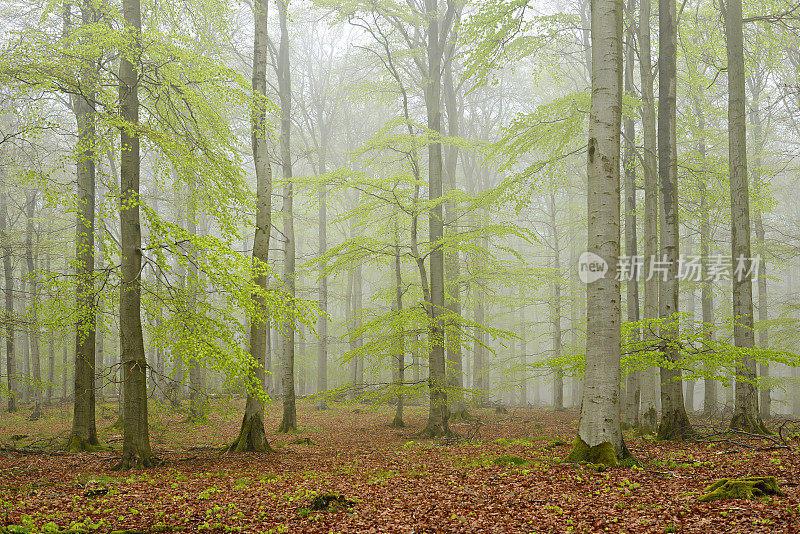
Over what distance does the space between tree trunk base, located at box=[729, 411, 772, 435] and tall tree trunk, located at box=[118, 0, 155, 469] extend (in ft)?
35.7

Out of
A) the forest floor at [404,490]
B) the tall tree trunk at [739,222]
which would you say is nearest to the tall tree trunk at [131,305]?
the forest floor at [404,490]

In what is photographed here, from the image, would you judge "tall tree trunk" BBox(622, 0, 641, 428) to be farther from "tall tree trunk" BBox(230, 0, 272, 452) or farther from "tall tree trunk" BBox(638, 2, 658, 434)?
"tall tree trunk" BBox(230, 0, 272, 452)

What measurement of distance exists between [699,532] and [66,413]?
2013 centimetres

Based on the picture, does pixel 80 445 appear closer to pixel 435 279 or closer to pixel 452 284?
pixel 435 279

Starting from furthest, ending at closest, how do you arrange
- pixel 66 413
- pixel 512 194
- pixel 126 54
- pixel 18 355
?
pixel 18 355, pixel 66 413, pixel 512 194, pixel 126 54

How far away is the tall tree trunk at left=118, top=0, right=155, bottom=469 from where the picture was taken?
776cm

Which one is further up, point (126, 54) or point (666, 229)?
point (126, 54)

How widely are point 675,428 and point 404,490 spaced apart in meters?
6.00

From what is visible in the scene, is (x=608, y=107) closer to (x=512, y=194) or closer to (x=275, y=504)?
(x=512, y=194)

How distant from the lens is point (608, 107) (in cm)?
691

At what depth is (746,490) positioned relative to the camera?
4.70 meters

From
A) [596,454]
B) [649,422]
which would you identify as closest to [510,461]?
[596,454]

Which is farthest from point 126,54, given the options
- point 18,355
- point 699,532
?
point 18,355

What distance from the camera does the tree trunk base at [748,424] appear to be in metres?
9.44
